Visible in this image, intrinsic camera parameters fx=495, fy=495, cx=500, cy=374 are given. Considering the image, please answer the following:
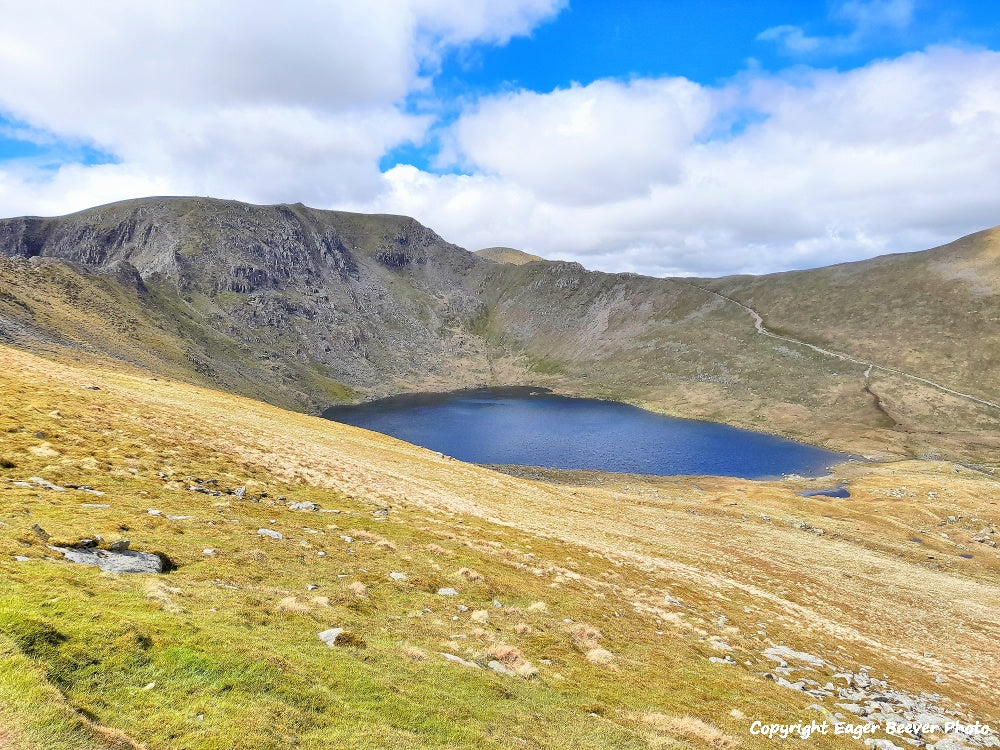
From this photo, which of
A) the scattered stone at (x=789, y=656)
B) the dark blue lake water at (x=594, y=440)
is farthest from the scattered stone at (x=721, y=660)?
the dark blue lake water at (x=594, y=440)

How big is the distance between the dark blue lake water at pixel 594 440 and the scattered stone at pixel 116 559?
105 metres

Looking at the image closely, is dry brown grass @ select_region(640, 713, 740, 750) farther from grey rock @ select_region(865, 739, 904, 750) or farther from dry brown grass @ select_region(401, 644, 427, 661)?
dry brown grass @ select_region(401, 644, 427, 661)

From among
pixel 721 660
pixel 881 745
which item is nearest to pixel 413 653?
pixel 721 660

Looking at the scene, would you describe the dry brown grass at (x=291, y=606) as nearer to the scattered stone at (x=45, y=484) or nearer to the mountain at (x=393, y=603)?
the mountain at (x=393, y=603)

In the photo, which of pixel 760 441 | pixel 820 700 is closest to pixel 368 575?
pixel 820 700

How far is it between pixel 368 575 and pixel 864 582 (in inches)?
1676

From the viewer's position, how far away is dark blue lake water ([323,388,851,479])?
122938 millimetres

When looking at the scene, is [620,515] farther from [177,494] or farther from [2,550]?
[2,550]

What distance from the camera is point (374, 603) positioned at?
18.5 metres

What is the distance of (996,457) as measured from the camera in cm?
12756

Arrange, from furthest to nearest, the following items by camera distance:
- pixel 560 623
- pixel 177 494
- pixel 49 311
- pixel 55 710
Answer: pixel 49 311, pixel 177 494, pixel 560 623, pixel 55 710

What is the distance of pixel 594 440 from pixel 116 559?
135025 millimetres

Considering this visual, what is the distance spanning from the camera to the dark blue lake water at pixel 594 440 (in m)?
123

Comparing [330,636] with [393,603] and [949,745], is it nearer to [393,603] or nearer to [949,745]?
[393,603]
